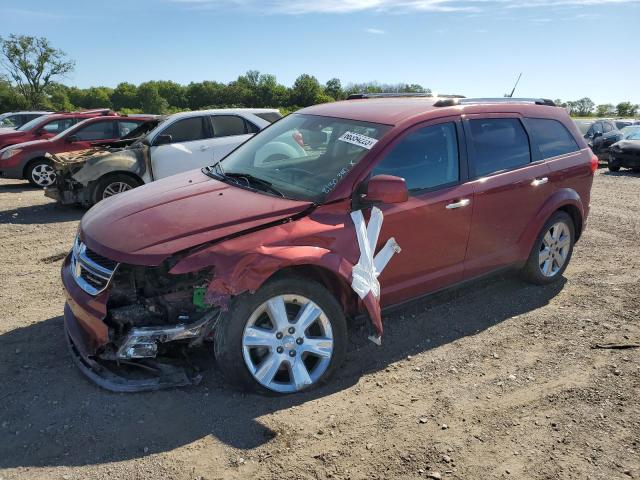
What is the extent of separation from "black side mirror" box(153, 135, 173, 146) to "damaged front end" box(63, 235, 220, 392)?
5613 millimetres

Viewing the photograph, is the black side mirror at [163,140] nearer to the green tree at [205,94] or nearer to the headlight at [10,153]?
the headlight at [10,153]

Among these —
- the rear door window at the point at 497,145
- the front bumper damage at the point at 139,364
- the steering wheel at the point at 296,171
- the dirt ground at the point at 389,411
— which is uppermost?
the rear door window at the point at 497,145

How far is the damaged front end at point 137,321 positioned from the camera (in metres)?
3.28

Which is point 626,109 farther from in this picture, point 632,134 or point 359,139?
point 359,139

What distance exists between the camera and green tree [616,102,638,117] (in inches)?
2543

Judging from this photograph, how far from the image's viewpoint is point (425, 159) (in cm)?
416

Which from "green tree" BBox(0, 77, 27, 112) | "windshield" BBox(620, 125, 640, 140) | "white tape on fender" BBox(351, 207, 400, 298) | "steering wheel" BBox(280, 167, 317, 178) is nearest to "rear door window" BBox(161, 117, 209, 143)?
"steering wheel" BBox(280, 167, 317, 178)

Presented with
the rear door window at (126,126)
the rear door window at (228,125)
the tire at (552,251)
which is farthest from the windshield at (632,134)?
the rear door window at (126,126)

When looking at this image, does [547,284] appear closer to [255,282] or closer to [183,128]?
[255,282]

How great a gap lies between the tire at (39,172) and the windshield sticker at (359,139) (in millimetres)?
9523

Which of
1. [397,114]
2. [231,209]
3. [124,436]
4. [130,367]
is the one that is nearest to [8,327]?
Result: [130,367]

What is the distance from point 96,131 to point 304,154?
8864mm

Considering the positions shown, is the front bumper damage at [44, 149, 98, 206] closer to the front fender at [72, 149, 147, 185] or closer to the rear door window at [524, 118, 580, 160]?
the front fender at [72, 149, 147, 185]

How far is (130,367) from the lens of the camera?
12.0 feet
